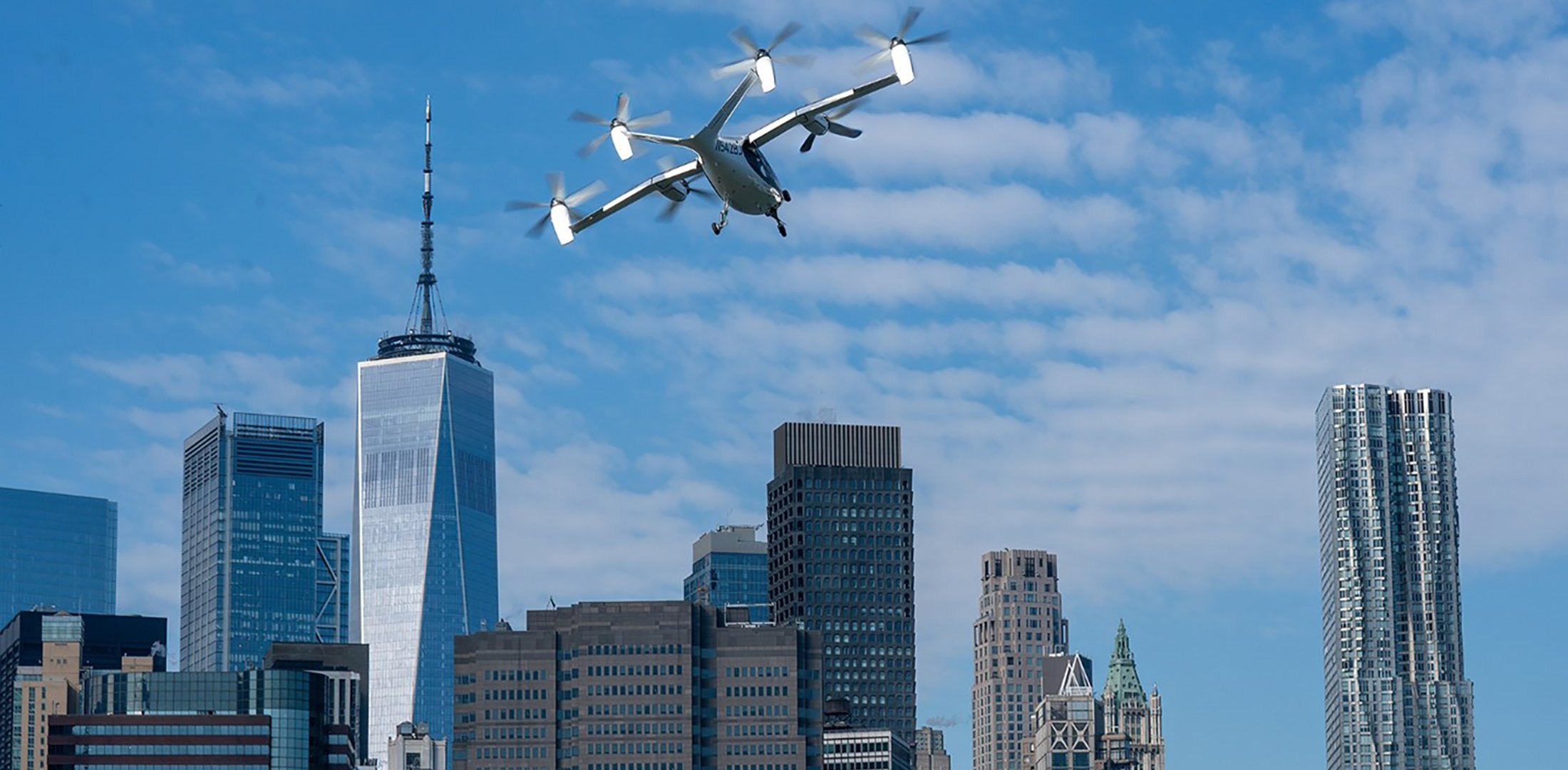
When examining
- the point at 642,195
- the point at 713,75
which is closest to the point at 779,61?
the point at 713,75

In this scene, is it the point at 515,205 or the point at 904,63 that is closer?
the point at 904,63

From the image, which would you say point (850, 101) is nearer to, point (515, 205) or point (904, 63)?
point (904, 63)

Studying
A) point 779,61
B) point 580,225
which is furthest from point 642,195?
point 779,61

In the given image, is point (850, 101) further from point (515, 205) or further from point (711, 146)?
point (515, 205)

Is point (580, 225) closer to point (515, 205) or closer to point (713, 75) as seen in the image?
point (515, 205)

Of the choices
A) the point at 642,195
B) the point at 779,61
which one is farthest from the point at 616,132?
the point at 779,61

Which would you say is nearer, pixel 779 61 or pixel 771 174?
pixel 779 61
